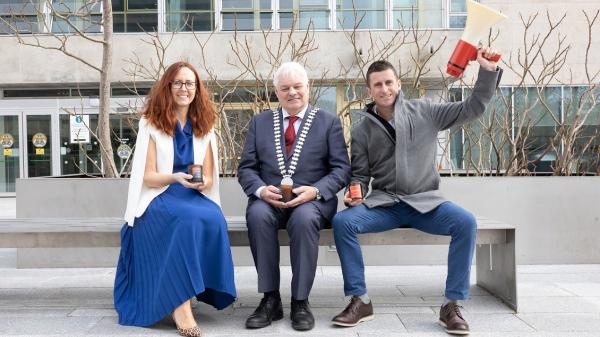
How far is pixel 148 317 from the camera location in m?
3.68

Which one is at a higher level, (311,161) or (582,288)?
(311,161)

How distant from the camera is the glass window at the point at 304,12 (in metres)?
14.3

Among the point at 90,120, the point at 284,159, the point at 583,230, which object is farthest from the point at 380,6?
the point at 284,159

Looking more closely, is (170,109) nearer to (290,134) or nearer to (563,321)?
(290,134)

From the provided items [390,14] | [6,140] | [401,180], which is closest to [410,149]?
[401,180]

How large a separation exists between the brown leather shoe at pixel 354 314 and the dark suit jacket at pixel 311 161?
0.56m

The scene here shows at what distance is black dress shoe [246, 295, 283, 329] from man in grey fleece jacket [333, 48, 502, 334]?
1.21ft

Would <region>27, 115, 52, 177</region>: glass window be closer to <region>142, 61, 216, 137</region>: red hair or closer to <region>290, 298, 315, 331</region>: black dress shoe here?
<region>142, 61, 216, 137</region>: red hair

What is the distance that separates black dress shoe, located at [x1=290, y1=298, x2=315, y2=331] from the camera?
365 centimetres

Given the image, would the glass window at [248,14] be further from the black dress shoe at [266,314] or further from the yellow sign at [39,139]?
the black dress shoe at [266,314]

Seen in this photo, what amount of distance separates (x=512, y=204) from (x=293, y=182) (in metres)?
2.47

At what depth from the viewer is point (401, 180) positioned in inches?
157

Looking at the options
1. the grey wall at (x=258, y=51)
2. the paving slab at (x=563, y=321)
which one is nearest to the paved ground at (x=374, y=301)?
the paving slab at (x=563, y=321)

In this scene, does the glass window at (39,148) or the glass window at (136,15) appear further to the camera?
the glass window at (39,148)
